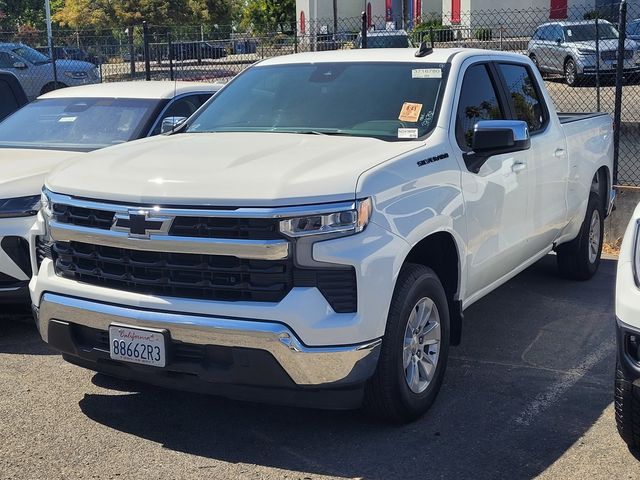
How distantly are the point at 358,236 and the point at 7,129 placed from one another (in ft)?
15.3

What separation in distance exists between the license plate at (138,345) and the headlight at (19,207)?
207cm

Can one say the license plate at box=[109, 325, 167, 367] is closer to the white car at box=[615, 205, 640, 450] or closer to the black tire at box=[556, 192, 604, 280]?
the white car at box=[615, 205, 640, 450]

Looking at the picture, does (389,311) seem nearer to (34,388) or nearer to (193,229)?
(193,229)

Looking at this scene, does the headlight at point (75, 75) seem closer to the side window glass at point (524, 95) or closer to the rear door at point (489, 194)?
the side window glass at point (524, 95)

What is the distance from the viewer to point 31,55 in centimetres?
1898

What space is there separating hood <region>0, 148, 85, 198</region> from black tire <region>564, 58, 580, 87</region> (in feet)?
45.3

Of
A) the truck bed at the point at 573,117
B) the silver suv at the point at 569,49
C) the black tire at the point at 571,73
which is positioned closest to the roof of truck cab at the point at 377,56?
the truck bed at the point at 573,117

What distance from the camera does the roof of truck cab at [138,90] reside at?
7680 mm

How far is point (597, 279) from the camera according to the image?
8031 mm

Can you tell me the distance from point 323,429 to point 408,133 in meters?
1.69

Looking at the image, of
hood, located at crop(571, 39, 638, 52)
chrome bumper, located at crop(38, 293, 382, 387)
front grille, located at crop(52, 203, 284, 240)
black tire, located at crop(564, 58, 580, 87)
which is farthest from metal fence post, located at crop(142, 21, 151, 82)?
chrome bumper, located at crop(38, 293, 382, 387)

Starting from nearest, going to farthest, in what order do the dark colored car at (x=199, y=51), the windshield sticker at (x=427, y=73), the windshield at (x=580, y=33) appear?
the windshield sticker at (x=427, y=73) < the dark colored car at (x=199, y=51) < the windshield at (x=580, y=33)

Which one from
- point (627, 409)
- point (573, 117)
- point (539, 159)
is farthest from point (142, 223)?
point (573, 117)

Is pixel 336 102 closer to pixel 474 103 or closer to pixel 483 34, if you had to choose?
pixel 474 103
